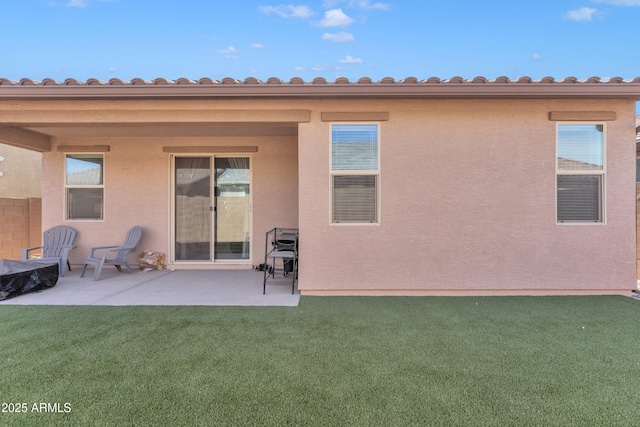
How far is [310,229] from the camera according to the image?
441 centimetres

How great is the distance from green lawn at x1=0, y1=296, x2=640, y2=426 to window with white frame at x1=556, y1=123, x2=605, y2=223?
1.37m

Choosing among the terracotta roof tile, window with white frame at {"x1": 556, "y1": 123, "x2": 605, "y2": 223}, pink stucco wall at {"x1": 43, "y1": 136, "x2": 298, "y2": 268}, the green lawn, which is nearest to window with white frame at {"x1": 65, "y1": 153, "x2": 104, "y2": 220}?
pink stucco wall at {"x1": 43, "y1": 136, "x2": 298, "y2": 268}

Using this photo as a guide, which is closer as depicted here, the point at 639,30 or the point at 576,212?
the point at 576,212

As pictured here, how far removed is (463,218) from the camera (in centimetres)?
438

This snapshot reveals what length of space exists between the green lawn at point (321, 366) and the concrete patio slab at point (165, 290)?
1.06 feet

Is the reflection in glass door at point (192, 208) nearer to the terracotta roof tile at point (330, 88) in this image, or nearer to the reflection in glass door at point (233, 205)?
the reflection in glass door at point (233, 205)

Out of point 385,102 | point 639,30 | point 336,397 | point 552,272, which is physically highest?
point 639,30

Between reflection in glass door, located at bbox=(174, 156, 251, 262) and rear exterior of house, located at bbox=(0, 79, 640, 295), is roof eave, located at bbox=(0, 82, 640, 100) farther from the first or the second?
reflection in glass door, located at bbox=(174, 156, 251, 262)

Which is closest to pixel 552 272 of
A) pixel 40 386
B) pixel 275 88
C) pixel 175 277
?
pixel 275 88

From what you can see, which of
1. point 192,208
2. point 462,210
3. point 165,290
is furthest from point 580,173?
point 192,208

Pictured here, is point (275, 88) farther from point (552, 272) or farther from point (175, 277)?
point (552, 272)

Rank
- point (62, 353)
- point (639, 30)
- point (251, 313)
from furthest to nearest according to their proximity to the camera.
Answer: point (639, 30) < point (251, 313) < point (62, 353)

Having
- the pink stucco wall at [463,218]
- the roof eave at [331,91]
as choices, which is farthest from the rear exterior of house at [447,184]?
the roof eave at [331,91]

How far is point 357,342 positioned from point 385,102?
320 centimetres
